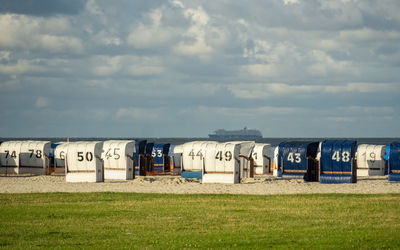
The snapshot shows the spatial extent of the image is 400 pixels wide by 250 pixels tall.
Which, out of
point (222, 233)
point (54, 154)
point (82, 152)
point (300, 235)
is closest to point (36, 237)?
point (222, 233)

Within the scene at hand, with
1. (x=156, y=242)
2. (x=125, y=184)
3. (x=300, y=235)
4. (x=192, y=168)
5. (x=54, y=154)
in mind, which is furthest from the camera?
(x=54, y=154)

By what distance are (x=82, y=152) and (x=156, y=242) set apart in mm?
24848

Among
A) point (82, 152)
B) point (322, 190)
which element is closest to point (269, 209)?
point (322, 190)

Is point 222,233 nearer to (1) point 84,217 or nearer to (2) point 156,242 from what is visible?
(2) point 156,242

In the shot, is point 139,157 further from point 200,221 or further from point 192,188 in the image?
point 200,221

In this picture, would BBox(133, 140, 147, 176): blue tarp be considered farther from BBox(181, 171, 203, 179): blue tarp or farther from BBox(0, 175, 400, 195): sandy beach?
BBox(0, 175, 400, 195): sandy beach

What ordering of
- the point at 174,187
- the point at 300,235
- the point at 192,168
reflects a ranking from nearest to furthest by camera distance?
the point at 300,235
the point at 174,187
the point at 192,168

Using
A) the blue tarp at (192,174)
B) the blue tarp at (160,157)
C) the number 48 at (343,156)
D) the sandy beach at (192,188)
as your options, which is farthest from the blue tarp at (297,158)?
the blue tarp at (160,157)

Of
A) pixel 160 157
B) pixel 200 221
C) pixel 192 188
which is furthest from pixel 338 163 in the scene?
pixel 200 221

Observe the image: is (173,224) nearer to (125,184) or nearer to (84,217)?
(84,217)

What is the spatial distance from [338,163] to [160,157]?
18001mm

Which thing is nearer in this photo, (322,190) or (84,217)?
(84,217)

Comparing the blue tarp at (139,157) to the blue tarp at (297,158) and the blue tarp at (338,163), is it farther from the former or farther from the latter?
the blue tarp at (338,163)

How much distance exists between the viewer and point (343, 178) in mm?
36500
